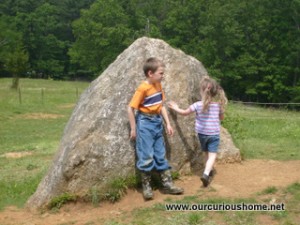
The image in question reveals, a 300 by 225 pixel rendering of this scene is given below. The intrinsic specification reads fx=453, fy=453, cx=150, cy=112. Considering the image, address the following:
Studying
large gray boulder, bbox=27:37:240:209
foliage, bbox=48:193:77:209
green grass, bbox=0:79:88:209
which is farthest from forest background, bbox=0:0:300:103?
foliage, bbox=48:193:77:209

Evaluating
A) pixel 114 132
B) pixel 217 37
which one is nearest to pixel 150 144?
pixel 114 132

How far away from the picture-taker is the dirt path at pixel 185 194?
18.7ft

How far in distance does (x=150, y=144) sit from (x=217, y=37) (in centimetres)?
4442

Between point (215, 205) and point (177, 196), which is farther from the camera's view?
point (177, 196)

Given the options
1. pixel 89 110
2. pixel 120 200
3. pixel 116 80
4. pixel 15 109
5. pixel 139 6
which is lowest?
pixel 15 109

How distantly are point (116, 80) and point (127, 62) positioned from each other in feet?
1.14

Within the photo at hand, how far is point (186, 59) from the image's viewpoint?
24.1ft

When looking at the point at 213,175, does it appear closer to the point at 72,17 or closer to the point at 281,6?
the point at 281,6

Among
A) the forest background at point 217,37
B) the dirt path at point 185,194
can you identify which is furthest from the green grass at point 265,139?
the forest background at point 217,37

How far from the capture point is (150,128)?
595 cm

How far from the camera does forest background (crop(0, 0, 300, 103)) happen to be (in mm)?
46531

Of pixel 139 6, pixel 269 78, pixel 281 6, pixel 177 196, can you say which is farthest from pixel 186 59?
pixel 139 6

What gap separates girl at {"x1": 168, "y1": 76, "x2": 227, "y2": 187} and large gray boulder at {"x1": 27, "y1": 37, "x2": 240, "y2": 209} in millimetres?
461

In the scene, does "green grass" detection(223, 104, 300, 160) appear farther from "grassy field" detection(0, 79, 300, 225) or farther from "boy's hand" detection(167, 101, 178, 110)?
"boy's hand" detection(167, 101, 178, 110)
